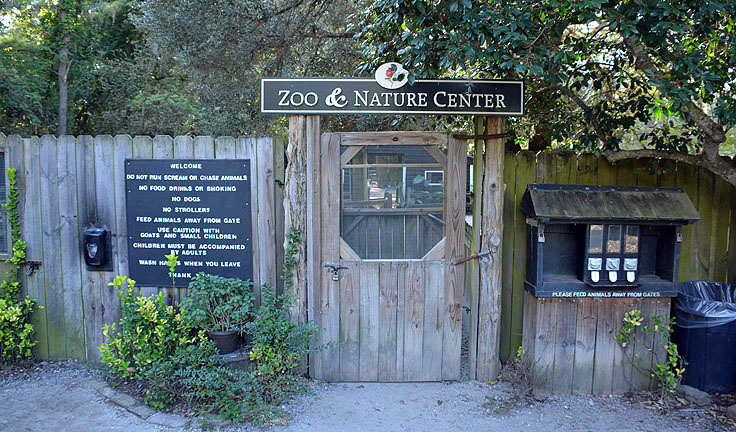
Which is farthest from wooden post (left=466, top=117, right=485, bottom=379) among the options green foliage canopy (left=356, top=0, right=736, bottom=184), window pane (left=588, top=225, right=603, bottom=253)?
window pane (left=588, top=225, right=603, bottom=253)

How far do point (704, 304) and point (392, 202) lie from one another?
8.77 feet

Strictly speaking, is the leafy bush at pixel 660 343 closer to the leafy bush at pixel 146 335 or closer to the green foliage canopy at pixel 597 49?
the green foliage canopy at pixel 597 49

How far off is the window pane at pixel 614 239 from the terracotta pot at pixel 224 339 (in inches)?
124

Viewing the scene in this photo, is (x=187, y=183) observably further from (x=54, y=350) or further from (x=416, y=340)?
(x=416, y=340)

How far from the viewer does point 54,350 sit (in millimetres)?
4926

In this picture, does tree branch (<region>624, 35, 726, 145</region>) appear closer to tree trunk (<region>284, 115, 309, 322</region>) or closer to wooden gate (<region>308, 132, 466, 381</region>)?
wooden gate (<region>308, 132, 466, 381</region>)

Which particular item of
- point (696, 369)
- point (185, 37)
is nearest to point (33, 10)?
point (185, 37)

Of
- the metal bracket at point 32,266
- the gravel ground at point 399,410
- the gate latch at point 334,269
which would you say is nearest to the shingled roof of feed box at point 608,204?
the gravel ground at point 399,410

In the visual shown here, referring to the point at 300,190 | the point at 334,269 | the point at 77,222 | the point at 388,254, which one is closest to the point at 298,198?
the point at 300,190

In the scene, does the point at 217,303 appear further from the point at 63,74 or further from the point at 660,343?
the point at 63,74

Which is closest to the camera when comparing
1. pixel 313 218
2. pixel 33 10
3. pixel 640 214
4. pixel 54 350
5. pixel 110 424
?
pixel 110 424

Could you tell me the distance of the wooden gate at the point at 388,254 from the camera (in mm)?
4512

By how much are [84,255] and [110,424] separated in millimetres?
1686

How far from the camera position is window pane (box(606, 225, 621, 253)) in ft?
13.8
